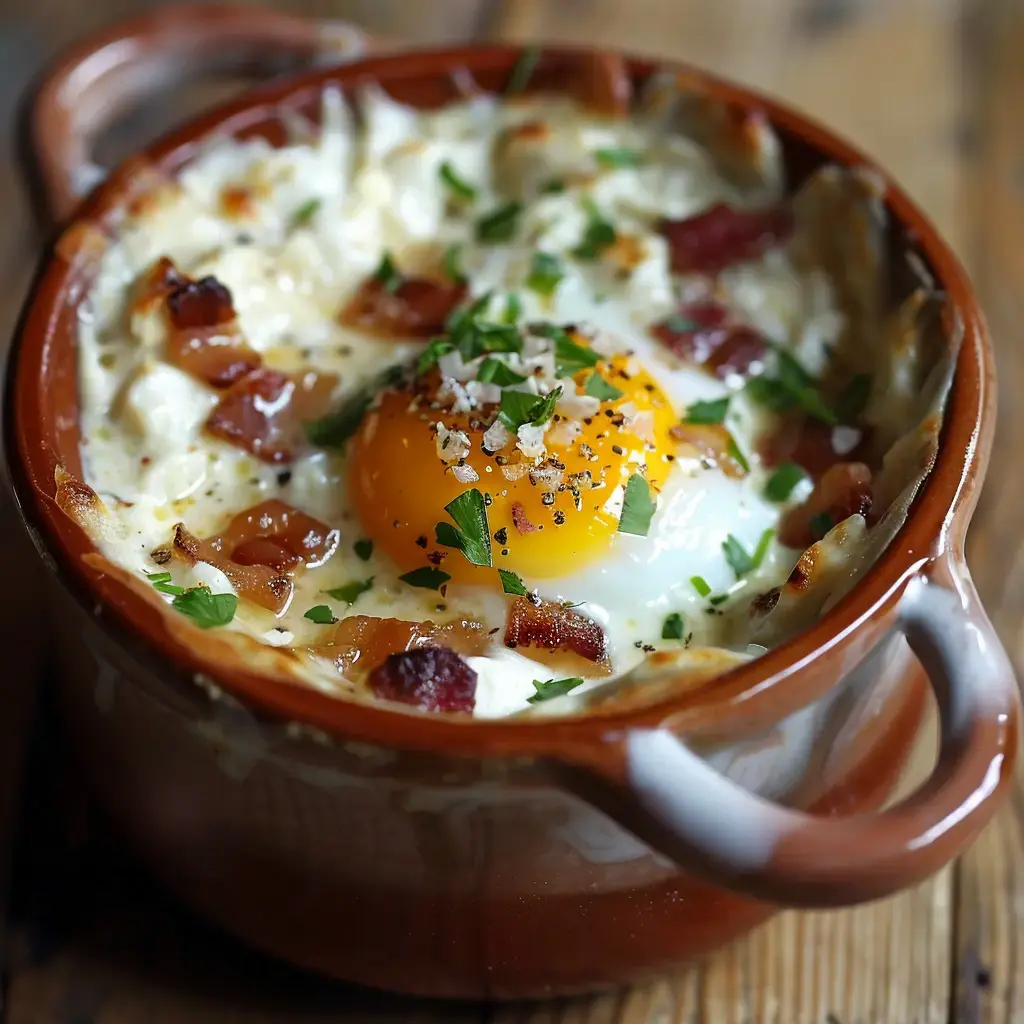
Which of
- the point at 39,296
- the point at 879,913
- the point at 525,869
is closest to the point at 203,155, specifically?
the point at 39,296

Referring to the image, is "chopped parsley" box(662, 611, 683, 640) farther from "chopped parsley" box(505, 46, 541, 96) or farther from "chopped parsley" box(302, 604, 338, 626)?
"chopped parsley" box(505, 46, 541, 96)

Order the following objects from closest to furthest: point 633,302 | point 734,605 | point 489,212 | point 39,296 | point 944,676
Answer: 1. point 944,676
2. point 734,605
3. point 39,296
4. point 633,302
5. point 489,212

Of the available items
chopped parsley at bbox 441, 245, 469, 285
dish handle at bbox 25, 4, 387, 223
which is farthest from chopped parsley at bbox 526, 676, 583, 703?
dish handle at bbox 25, 4, 387, 223

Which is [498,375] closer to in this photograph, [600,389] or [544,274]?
[600,389]

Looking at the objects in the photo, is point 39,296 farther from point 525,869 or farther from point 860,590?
point 860,590

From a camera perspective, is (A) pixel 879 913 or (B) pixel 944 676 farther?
(A) pixel 879 913
